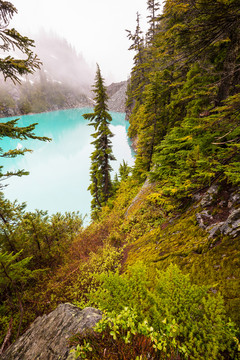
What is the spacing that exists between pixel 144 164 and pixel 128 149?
78.2 feet

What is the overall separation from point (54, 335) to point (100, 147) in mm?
14502

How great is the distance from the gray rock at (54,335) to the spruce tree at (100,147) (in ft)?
41.9

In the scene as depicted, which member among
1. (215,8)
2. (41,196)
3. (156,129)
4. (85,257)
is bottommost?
(41,196)

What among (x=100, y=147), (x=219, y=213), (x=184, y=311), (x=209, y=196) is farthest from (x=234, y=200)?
(x=100, y=147)

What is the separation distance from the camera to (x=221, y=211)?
386cm

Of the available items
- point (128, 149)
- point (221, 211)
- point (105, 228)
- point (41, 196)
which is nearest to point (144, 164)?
point (105, 228)

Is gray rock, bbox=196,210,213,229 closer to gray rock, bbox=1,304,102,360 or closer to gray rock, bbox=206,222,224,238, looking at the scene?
gray rock, bbox=206,222,224,238

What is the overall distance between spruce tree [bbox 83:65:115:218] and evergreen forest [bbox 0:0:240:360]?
499 cm

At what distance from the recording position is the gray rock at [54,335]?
261 centimetres

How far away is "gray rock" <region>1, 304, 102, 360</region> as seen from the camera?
2609 mm

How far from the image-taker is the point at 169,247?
14.3ft

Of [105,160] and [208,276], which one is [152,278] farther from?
[105,160]

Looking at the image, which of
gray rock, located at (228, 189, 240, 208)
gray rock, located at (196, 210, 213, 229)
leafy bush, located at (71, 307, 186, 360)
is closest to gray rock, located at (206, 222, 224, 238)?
gray rock, located at (196, 210, 213, 229)

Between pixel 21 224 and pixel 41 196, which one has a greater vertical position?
pixel 21 224
